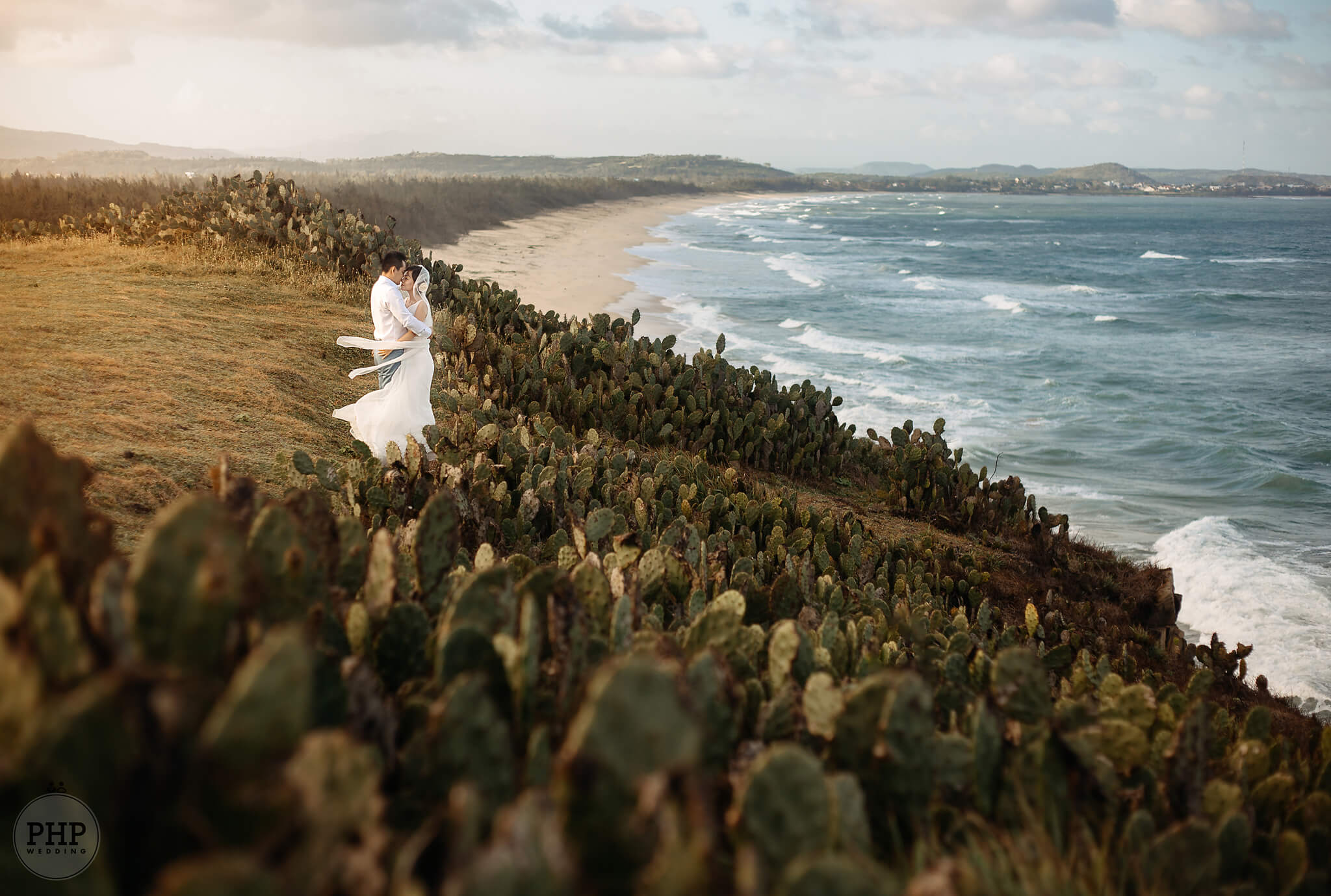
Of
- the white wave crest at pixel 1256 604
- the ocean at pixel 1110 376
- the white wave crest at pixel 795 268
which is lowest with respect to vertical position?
the white wave crest at pixel 1256 604

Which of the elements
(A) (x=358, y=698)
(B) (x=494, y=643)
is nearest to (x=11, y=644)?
(A) (x=358, y=698)

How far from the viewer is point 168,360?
714cm

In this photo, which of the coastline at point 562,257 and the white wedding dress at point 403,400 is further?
the coastline at point 562,257

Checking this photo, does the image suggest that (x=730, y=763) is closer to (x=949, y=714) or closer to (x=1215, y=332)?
(x=949, y=714)

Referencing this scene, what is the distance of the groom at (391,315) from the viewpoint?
6441mm

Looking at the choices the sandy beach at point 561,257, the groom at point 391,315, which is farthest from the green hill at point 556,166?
the groom at point 391,315

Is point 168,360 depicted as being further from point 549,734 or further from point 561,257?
point 561,257

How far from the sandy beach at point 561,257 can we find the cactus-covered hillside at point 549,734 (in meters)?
12.2

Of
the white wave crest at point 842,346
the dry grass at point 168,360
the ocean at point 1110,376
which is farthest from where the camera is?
the white wave crest at point 842,346

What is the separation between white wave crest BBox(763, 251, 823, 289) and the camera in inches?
1252

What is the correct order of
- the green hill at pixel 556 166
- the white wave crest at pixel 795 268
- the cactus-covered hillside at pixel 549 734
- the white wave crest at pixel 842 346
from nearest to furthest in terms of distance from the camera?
1. the cactus-covered hillside at pixel 549 734
2. the white wave crest at pixel 842 346
3. the white wave crest at pixel 795 268
4. the green hill at pixel 556 166

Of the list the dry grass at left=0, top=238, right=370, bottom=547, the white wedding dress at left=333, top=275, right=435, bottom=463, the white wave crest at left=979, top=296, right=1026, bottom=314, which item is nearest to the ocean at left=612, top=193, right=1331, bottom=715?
the white wave crest at left=979, top=296, right=1026, bottom=314

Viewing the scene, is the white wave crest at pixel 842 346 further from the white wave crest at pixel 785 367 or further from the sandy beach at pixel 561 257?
the sandy beach at pixel 561 257

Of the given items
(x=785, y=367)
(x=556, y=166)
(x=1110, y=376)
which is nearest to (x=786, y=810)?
(x=785, y=367)
